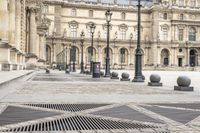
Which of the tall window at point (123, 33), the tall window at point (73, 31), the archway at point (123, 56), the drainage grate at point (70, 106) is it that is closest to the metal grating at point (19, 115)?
the drainage grate at point (70, 106)

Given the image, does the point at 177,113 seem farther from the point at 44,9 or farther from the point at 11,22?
the point at 44,9

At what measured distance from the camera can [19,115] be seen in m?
7.23

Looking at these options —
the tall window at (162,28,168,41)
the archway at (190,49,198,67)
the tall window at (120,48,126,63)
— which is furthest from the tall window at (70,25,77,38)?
the archway at (190,49,198,67)

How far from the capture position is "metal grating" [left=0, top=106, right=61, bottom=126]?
21.7ft

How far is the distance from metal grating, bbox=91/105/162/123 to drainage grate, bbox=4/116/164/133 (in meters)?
0.54

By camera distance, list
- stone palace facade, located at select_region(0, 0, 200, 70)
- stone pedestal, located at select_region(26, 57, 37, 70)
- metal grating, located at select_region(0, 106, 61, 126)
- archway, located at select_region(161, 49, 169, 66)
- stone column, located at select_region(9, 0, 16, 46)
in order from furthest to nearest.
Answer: archway, located at select_region(161, 49, 169, 66)
stone palace facade, located at select_region(0, 0, 200, 70)
stone pedestal, located at select_region(26, 57, 37, 70)
stone column, located at select_region(9, 0, 16, 46)
metal grating, located at select_region(0, 106, 61, 126)

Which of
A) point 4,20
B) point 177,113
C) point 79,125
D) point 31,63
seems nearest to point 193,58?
point 31,63

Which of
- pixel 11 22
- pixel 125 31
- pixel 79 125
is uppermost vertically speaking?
pixel 125 31

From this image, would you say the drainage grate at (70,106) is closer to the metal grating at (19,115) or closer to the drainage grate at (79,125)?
the metal grating at (19,115)

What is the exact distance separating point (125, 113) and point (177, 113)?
3.71 feet

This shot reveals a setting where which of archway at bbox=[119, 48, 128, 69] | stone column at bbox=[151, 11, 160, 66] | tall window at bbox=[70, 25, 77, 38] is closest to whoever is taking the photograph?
tall window at bbox=[70, 25, 77, 38]

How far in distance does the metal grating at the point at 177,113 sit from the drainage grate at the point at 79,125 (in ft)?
3.54

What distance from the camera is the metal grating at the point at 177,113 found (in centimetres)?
709

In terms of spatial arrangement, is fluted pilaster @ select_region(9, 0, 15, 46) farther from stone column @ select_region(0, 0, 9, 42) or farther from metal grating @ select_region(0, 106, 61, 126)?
metal grating @ select_region(0, 106, 61, 126)
